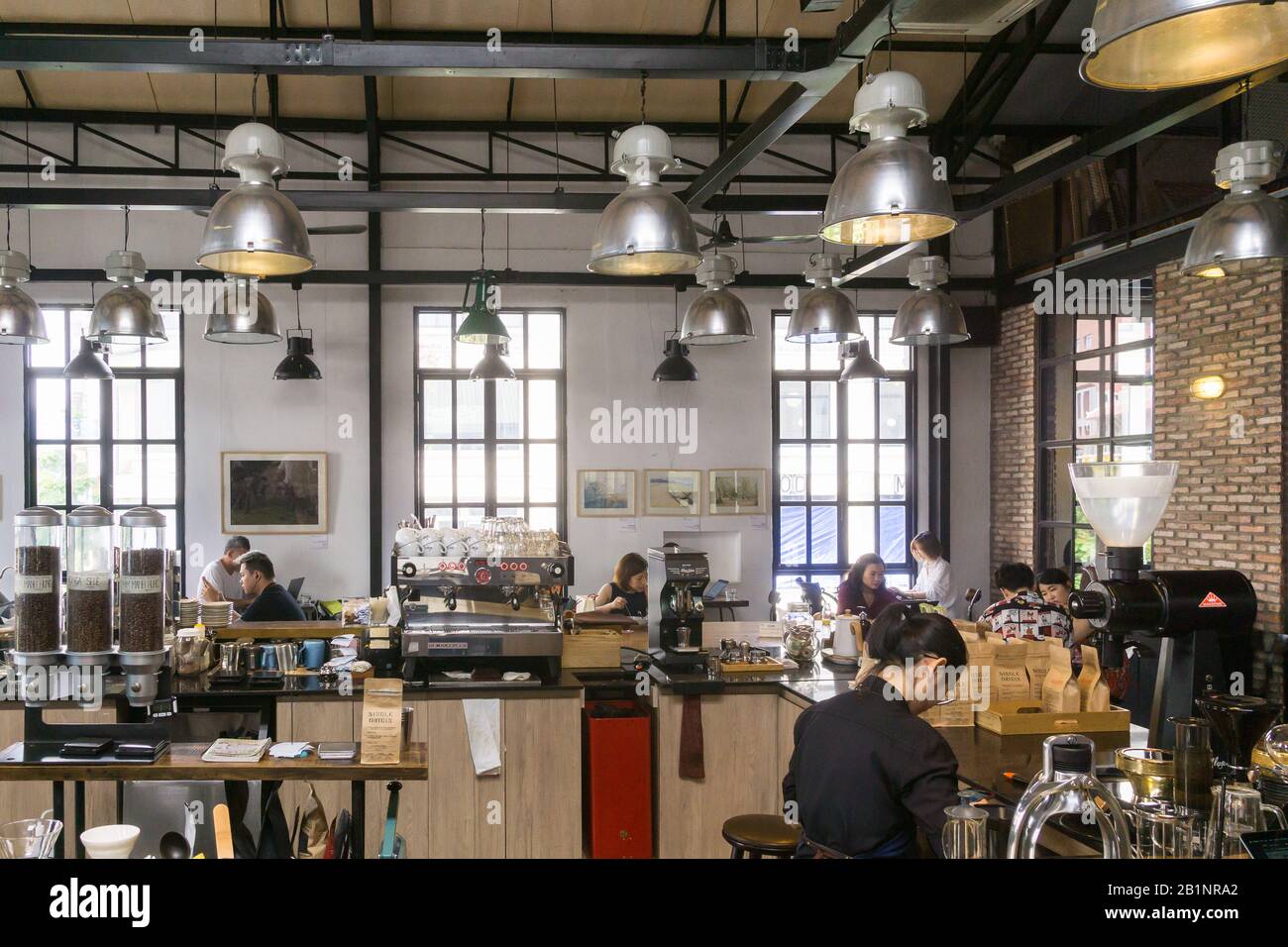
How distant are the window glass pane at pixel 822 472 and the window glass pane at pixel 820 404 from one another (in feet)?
0.48

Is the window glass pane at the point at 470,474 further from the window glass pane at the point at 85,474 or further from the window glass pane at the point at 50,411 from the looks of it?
the window glass pane at the point at 50,411

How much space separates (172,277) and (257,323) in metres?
4.14

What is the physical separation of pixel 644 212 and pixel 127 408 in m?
8.06

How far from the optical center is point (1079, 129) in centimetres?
966

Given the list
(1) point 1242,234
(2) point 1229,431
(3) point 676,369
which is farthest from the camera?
(3) point 676,369

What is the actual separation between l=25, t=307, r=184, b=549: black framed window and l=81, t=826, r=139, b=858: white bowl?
8.37 m

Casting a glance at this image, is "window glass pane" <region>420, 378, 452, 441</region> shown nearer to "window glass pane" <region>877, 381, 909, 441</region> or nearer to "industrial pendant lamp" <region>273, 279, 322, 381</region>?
"industrial pendant lamp" <region>273, 279, 322, 381</region>

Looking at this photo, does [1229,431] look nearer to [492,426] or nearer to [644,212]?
[644,212]

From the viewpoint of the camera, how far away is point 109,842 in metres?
1.80

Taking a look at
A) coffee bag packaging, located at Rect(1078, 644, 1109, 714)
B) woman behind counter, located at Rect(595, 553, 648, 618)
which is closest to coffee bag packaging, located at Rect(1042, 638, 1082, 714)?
coffee bag packaging, located at Rect(1078, 644, 1109, 714)

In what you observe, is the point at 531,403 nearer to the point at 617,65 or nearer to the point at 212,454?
the point at 212,454

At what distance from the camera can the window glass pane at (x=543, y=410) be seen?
10023 mm

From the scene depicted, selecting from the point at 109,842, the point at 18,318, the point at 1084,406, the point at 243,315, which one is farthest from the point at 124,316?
the point at 1084,406
